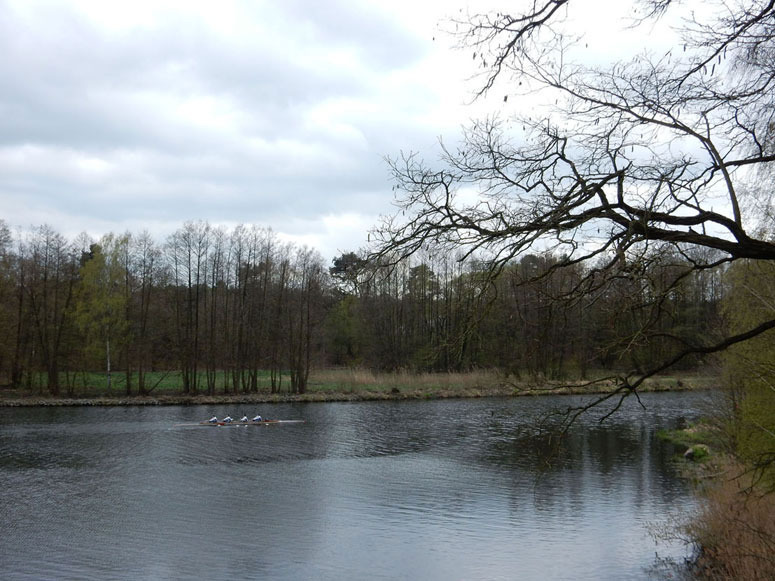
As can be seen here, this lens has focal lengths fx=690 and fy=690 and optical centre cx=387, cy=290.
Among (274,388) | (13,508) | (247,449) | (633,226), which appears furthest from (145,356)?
(633,226)

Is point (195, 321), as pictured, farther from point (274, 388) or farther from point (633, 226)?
point (633, 226)

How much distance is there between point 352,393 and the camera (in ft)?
132

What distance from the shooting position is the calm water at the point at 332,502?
1138 centimetres

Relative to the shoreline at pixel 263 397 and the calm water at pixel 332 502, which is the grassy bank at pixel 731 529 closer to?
the calm water at pixel 332 502

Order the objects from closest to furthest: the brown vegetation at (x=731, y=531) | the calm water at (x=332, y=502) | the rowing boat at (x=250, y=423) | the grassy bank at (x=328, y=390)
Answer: the brown vegetation at (x=731, y=531) → the calm water at (x=332, y=502) → the rowing boat at (x=250, y=423) → the grassy bank at (x=328, y=390)

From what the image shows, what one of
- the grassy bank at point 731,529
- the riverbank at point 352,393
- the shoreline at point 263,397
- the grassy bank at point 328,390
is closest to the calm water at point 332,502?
the grassy bank at point 731,529

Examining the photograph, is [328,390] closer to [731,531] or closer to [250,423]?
[250,423]

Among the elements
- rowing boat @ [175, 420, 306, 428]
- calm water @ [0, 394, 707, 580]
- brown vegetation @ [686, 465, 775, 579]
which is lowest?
calm water @ [0, 394, 707, 580]

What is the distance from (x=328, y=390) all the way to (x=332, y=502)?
83.9 feet

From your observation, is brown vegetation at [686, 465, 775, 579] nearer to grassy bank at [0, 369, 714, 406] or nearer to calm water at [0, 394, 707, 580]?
calm water at [0, 394, 707, 580]

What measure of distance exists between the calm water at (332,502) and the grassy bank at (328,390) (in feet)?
34.1

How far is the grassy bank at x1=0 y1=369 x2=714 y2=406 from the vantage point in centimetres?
3715

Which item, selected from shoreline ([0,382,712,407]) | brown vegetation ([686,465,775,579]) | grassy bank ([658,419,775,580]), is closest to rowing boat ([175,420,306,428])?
shoreline ([0,382,712,407])

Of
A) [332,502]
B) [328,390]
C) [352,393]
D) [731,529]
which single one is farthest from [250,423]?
[731,529]
